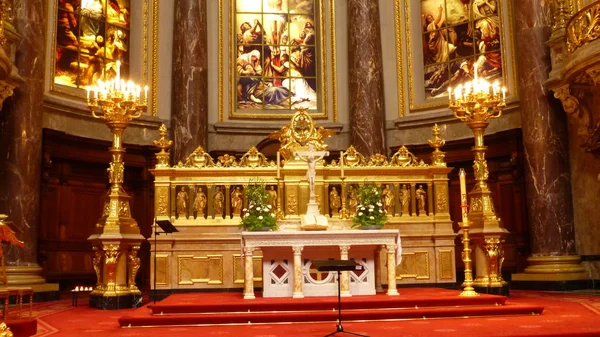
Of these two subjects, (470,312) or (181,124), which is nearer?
(470,312)

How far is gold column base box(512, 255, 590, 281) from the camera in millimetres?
12906

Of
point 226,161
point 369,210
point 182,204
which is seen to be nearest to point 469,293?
point 369,210

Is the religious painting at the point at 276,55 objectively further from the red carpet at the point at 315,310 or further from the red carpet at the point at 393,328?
the red carpet at the point at 393,328

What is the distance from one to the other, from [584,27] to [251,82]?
29.7 feet

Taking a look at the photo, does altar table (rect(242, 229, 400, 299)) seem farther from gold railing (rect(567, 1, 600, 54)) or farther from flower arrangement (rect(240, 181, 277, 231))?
gold railing (rect(567, 1, 600, 54))

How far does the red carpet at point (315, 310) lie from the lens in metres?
7.93

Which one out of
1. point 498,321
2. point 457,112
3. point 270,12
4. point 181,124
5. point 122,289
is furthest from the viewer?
point 270,12

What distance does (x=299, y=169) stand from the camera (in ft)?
37.4

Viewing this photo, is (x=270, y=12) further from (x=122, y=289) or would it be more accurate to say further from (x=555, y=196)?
(x=122, y=289)

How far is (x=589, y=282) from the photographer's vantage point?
13.0 m

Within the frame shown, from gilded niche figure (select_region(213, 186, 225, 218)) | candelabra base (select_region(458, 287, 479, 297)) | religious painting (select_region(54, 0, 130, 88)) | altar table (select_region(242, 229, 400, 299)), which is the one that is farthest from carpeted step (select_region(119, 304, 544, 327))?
religious painting (select_region(54, 0, 130, 88))

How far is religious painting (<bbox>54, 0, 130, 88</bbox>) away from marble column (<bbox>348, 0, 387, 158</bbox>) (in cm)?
588

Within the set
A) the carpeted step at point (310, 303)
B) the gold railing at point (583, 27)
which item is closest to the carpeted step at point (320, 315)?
the carpeted step at point (310, 303)

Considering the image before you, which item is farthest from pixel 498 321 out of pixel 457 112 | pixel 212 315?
pixel 457 112
